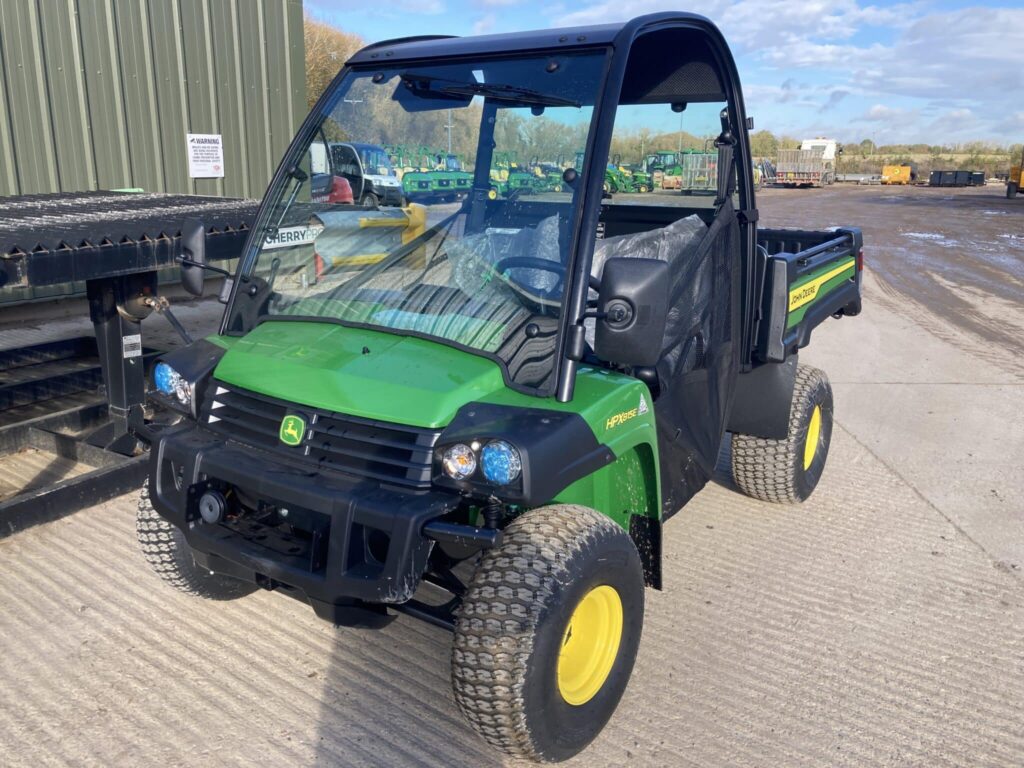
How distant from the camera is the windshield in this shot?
8.71 ft

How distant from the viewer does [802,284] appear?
403 cm

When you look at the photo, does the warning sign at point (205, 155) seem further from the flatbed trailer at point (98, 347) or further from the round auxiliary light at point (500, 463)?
the round auxiliary light at point (500, 463)

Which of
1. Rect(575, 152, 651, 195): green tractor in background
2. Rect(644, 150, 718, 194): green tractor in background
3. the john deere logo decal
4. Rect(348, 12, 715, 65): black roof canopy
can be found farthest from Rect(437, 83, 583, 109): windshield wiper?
the john deere logo decal

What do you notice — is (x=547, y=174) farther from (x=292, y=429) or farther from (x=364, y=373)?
(x=292, y=429)

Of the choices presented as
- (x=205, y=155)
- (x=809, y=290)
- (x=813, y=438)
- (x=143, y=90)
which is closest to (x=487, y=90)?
(x=809, y=290)

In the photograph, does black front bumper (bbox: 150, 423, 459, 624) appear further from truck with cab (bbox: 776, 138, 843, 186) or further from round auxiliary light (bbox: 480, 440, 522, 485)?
truck with cab (bbox: 776, 138, 843, 186)

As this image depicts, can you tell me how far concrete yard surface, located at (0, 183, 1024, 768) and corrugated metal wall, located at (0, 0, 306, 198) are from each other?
193 inches

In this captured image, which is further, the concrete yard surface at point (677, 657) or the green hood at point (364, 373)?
the concrete yard surface at point (677, 657)

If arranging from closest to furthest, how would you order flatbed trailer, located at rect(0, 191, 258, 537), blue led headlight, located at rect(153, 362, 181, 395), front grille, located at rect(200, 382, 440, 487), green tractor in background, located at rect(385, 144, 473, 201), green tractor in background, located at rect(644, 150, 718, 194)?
front grille, located at rect(200, 382, 440, 487) < blue led headlight, located at rect(153, 362, 181, 395) < green tractor in background, located at rect(385, 144, 473, 201) < green tractor in background, located at rect(644, 150, 718, 194) < flatbed trailer, located at rect(0, 191, 258, 537)

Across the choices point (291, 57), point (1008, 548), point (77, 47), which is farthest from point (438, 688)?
point (291, 57)

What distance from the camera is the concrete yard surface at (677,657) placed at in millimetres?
2648

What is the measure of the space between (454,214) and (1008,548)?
10.2ft

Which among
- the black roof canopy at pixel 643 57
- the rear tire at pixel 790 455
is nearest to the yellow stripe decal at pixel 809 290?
the rear tire at pixel 790 455

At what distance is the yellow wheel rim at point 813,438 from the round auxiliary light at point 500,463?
2720 millimetres
